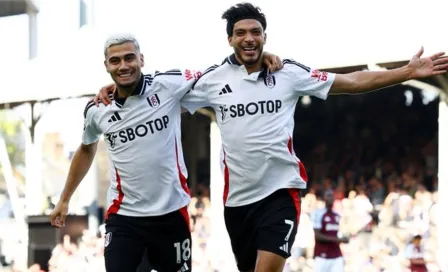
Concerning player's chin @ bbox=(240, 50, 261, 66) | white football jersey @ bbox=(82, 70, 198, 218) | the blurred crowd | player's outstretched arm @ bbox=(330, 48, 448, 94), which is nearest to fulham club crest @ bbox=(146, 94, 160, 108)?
white football jersey @ bbox=(82, 70, 198, 218)

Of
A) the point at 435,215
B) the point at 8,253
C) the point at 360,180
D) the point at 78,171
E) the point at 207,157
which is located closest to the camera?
the point at 78,171

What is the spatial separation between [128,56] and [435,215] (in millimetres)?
7060

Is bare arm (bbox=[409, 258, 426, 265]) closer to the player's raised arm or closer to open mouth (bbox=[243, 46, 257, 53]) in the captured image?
the player's raised arm

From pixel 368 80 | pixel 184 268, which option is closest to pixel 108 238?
pixel 184 268

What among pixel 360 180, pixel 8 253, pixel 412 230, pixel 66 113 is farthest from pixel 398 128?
pixel 8 253

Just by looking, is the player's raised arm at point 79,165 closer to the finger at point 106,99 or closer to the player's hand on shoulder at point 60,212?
the player's hand on shoulder at point 60,212

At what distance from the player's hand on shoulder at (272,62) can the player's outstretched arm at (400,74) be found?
1.22ft

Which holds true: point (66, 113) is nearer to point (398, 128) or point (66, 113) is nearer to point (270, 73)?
point (398, 128)

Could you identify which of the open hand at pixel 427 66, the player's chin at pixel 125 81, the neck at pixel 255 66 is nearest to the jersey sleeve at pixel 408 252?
the open hand at pixel 427 66

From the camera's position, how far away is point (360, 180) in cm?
1287

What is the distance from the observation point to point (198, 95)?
512cm

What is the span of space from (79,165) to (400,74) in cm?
204

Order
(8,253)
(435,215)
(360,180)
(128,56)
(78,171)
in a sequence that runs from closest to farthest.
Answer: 1. (128,56)
2. (78,171)
3. (435,215)
4. (360,180)
5. (8,253)

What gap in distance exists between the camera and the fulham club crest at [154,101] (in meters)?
5.04
